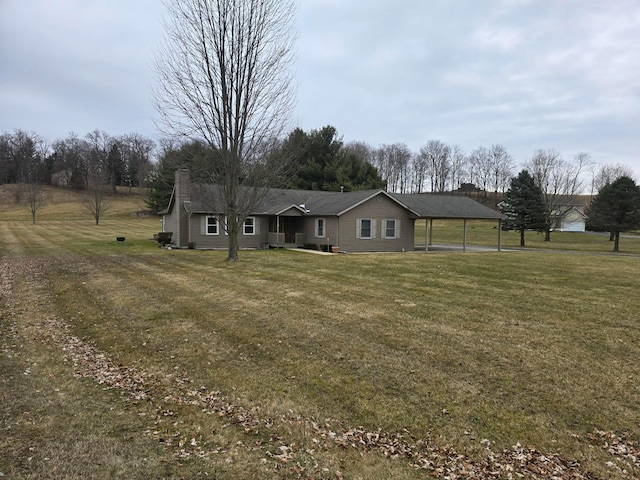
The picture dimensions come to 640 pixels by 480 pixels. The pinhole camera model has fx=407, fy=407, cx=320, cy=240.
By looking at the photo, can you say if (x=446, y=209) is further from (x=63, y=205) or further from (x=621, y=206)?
(x=63, y=205)

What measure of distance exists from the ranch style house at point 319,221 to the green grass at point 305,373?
12879 millimetres

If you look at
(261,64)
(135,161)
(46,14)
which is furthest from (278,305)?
(135,161)

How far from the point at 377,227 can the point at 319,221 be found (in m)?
3.67

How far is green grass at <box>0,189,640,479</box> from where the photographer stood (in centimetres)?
384

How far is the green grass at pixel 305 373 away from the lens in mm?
3836

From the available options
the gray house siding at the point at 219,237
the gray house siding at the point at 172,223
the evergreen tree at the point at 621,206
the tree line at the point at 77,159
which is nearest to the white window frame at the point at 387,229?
the gray house siding at the point at 219,237

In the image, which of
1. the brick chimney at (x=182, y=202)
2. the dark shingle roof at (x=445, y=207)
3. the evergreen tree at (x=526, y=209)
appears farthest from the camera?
the evergreen tree at (x=526, y=209)

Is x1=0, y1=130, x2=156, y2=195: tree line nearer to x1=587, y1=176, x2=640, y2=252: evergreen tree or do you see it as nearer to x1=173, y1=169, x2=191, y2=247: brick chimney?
x1=173, y1=169, x2=191, y2=247: brick chimney

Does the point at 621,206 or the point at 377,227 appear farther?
the point at 621,206

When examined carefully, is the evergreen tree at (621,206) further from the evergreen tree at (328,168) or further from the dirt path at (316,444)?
the dirt path at (316,444)

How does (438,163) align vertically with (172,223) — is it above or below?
above

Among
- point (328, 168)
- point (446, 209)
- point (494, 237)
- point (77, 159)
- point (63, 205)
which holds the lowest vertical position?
point (494, 237)

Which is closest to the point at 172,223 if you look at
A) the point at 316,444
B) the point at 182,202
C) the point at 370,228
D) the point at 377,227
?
the point at 182,202

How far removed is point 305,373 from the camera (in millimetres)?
5715
